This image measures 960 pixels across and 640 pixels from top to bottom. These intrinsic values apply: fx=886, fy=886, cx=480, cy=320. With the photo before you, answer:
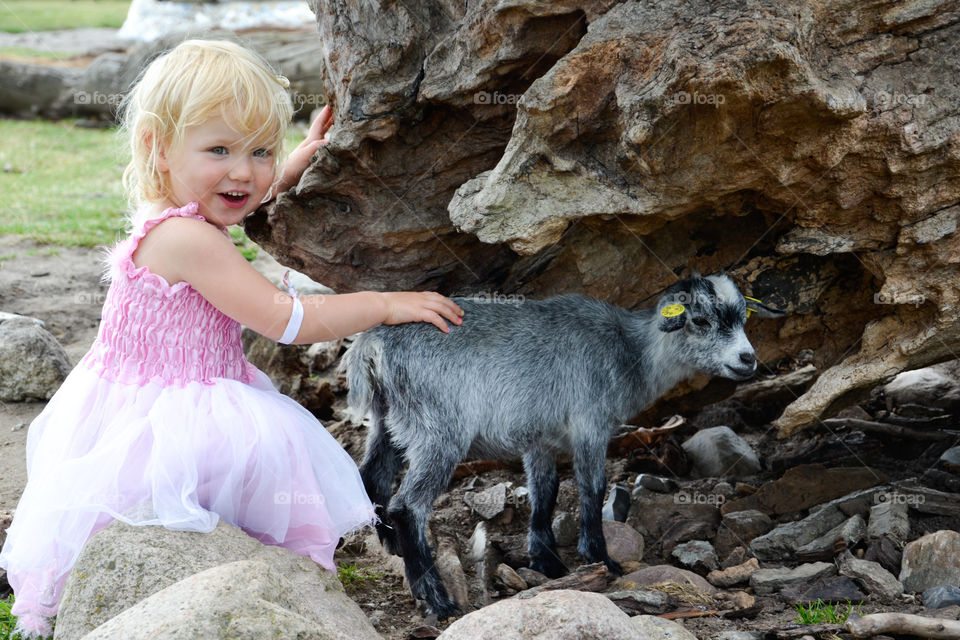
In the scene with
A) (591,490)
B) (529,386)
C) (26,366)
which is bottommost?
(591,490)

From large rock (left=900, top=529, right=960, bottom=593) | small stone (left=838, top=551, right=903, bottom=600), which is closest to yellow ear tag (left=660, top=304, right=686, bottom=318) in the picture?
small stone (left=838, top=551, right=903, bottom=600)

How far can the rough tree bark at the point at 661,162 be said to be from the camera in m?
3.38

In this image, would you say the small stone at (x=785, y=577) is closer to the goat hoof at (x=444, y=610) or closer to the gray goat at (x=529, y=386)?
the gray goat at (x=529, y=386)

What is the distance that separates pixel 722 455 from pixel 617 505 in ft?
2.56

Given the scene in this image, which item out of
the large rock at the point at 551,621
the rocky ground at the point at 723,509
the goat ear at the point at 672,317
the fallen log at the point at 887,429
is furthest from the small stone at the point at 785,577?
the fallen log at the point at 887,429

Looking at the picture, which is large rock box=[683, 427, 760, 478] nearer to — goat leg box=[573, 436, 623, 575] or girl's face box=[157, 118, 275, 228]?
goat leg box=[573, 436, 623, 575]

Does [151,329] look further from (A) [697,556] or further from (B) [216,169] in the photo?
(A) [697,556]

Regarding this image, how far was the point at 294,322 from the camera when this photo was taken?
3.39 m

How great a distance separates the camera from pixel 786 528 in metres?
4.19

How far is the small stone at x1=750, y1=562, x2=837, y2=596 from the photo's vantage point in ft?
12.2

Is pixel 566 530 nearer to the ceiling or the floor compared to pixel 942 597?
nearer to the floor

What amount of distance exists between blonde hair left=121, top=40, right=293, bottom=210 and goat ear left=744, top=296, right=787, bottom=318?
2284 mm

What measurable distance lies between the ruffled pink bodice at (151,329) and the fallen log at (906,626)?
2.53 meters

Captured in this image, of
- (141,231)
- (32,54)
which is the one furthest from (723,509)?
(32,54)
